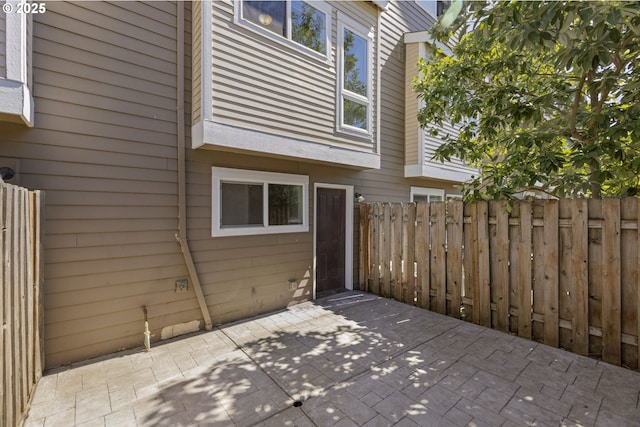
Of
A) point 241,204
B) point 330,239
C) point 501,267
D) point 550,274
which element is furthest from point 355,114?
point 550,274

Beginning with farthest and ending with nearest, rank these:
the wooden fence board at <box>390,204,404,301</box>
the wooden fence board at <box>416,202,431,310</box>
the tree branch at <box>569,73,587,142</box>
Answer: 1. the wooden fence board at <box>390,204,404,301</box>
2. the wooden fence board at <box>416,202,431,310</box>
3. the tree branch at <box>569,73,587,142</box>

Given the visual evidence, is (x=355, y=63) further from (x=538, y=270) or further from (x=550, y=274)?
(x=550, y=274)

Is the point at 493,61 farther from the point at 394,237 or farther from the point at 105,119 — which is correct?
the point at 105,119

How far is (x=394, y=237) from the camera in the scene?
5.47 m

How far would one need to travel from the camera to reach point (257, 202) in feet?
15.2

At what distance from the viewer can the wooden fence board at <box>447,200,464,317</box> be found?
4.50 meters

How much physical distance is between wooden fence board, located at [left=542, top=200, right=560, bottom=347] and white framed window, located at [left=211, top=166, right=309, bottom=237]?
11.4ft

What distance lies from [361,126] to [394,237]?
7.38ft

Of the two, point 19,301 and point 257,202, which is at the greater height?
point 257,202

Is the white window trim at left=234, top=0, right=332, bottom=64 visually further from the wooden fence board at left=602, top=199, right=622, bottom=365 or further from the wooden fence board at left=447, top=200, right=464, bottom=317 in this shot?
the wooden fence board at left=602, top=199, right=622, bottom=365

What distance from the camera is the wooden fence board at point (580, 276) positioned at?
3355 mm

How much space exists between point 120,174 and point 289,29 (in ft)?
10.5

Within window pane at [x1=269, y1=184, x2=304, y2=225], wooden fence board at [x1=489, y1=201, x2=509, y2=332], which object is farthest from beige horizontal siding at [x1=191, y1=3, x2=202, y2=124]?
wooden fence board at [x1=489, y1=201, x2=509, y2=332]

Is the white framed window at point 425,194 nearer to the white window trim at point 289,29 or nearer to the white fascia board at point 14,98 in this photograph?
the white window trim at point 289,29
